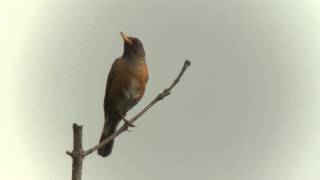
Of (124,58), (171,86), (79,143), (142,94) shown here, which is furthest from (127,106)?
(79,143)

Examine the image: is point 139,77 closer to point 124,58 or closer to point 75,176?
point 124,58

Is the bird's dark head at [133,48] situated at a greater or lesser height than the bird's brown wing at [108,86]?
greater

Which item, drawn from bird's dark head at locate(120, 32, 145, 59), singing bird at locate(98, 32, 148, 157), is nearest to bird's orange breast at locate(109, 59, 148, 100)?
singing bird at locate(98, 32, 148, 157)

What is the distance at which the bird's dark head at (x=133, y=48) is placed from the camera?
5.89 meters

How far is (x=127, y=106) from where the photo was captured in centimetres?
557

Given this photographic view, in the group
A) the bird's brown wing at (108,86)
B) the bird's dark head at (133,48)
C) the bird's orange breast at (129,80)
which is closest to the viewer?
the bird's orange breast at (129,80)

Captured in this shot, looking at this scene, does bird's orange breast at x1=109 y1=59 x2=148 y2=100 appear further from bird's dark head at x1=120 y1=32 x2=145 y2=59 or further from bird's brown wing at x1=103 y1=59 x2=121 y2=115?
bird's dark head at x1=120 y1=32 x2=145 y2=59

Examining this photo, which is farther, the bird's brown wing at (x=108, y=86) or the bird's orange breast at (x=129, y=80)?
the bird's brown wing at (x=108, y=86)

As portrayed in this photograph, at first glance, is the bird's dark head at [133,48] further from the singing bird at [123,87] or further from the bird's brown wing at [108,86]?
the bird's brown wing at [108,86]

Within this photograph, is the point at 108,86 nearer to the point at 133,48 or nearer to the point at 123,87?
the point at 123,87

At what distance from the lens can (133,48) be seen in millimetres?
5969

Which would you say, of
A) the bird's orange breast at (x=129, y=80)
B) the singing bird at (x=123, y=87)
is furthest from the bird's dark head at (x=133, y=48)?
the bird's orange breast at (x=129, y=80)

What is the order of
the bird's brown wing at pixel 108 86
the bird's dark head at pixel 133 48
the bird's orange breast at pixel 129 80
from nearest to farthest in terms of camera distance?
1. the bird's orange breast at pixel 129 80
2. the bird's brown wing at pixel 108 86
3. the bird's dark head at pixel 133 48

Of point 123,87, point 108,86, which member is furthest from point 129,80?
point 108,86
